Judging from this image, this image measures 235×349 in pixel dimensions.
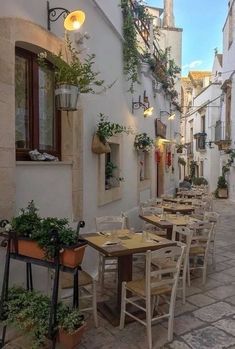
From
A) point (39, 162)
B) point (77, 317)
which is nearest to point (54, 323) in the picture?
point (77, 317)

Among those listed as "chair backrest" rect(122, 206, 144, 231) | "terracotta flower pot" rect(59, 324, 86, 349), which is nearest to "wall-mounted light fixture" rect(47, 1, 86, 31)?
"terracotta flower pot" rect(59, 324, 86, 349)

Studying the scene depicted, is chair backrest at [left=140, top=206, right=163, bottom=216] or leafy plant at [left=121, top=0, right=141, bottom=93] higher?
leafy plant at [left=121, top=0, right=141, bottom=93]

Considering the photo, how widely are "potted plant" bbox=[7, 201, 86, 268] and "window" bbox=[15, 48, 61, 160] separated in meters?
1.03

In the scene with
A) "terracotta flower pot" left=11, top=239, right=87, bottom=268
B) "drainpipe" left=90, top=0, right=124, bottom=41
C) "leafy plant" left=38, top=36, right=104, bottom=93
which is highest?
"drainpipe" left=90, top=0, right=124, bottom=41

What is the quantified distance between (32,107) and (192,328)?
2.95 metres

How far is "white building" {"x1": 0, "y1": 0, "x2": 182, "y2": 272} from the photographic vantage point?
325 centimetres

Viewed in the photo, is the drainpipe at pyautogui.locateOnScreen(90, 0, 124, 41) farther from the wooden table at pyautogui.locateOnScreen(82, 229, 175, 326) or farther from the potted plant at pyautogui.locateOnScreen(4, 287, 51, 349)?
the potted plant at pyautogui.locateOnScreen(4, 287, 51, 349)

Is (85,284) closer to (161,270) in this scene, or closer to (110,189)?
(161,270)

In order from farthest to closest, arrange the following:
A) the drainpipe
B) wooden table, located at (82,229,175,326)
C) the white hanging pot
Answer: the drainpipe
the white hanging pot
wooden table, located at (82,229,175,326)

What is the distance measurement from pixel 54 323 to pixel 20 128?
207 cm

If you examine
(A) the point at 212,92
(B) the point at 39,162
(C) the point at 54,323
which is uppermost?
(A) the point at 212,92

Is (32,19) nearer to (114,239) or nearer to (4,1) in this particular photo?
(4,1)

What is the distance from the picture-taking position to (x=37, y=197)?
374 centimetres

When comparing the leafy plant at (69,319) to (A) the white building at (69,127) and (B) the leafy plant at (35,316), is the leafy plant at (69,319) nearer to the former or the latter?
(B) the leafy plant at (35,316)
